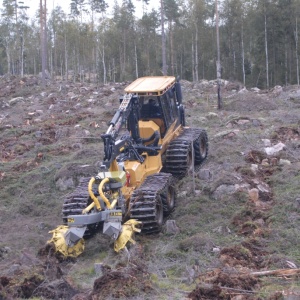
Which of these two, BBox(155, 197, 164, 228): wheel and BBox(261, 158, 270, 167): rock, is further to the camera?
BBox(261, 158, 270, 167): rock

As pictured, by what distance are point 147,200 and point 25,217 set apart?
3.28m

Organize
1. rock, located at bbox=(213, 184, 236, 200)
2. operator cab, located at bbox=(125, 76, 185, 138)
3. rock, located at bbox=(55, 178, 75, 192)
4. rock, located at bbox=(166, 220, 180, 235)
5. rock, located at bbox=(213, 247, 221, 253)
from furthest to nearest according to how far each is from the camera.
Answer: rock, located at bbox=(55, 178, 75, 192), operator cab, located at bbox=(125, 76, 185, 138), rock, located at bbox=(213, 184, 236, 200), rock, located at bbox=(166, 220, 180, 235), rock, located at bbox=(213, 247, 221, 253)

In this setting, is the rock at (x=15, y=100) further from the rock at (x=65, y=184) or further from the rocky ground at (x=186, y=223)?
the rock at (x=65, y=184)

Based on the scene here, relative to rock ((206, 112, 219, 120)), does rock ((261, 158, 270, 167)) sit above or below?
below

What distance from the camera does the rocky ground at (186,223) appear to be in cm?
668

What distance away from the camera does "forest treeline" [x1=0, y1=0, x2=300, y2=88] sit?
128 feet

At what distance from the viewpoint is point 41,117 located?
74.2ft

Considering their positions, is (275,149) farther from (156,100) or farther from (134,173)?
(134,173)

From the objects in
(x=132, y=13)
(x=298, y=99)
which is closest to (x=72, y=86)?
(x=298, y=99)

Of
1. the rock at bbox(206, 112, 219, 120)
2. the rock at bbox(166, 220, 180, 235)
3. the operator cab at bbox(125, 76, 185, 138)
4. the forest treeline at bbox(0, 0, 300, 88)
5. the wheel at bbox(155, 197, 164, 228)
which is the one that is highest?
the forest treeline at bbox(0, 0, 300, 88)

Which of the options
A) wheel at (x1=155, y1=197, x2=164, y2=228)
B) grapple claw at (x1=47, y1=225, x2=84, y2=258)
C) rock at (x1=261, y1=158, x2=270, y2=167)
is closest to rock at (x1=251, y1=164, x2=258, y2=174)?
rock at (x1=261, y1=158, x2=270, y2=167)

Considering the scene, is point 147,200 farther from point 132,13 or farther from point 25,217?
point 132,13

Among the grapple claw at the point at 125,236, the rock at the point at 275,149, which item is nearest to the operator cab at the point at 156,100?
the rock at the point at 275,149

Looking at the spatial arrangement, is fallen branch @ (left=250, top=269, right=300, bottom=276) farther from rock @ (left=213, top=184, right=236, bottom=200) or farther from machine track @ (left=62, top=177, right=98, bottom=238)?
rock @ (left=213, top=184, right=236, bottom=200)
